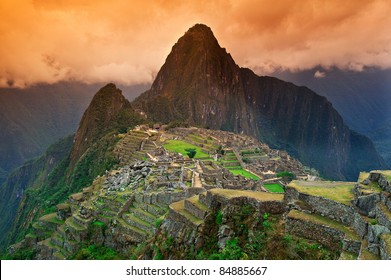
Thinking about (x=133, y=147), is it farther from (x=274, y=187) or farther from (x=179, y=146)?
(x=274, y=187)

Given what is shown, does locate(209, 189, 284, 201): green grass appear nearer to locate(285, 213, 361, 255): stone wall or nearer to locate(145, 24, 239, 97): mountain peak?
locate(285, 213, 361, 255): stone wall

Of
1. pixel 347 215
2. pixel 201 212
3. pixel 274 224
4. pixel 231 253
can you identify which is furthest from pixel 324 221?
pixel 201 212

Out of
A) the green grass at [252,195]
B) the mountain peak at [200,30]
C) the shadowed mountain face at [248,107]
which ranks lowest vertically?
the green grass at [252,195]

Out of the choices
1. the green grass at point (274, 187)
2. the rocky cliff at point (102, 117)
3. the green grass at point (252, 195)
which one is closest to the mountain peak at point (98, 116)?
the rocky cliff at point (102, 117)

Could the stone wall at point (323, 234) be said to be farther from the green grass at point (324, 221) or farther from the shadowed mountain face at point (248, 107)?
the shadowed mountain face at point (248, 107)

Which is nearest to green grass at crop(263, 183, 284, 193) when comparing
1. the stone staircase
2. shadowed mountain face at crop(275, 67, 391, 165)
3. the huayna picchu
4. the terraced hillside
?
the huayna picchu

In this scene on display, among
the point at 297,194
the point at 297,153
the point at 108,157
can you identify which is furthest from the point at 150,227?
the point at 297,153

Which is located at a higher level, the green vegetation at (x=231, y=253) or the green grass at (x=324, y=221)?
the green grass at (x=324, y=221)

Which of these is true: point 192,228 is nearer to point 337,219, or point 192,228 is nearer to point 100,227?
point 337,219
